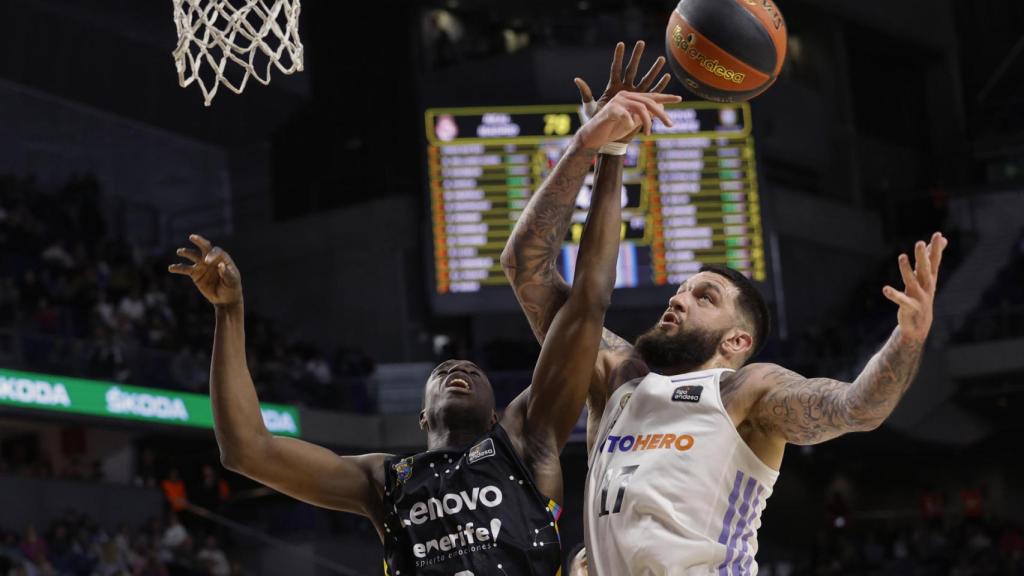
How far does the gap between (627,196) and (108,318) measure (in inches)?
234

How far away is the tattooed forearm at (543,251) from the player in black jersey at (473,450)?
76 mm

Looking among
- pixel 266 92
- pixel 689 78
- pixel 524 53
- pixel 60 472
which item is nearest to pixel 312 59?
pixel 266 92

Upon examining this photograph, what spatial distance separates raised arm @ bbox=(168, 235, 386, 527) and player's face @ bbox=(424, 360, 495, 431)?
0.25 meters

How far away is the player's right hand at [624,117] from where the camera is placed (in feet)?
14.3

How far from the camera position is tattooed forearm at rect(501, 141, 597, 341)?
468 centimetres

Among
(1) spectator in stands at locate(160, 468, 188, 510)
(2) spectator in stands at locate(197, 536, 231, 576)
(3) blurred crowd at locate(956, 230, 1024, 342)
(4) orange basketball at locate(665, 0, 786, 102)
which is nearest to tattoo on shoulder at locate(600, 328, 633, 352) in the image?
(4) orange basketball at locate(665, 0, 786, 102)

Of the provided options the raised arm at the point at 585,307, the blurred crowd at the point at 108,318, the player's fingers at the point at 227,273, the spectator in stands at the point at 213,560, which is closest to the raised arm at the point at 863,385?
the raised arm at the point at 585,307

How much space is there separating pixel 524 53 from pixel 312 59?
4.32 m

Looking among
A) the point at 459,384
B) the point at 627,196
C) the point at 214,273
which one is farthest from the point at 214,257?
the point at 627,196

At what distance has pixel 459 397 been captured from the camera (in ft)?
15.5

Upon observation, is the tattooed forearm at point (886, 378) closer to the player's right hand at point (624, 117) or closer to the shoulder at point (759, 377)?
the shoulder at point (759, 377)

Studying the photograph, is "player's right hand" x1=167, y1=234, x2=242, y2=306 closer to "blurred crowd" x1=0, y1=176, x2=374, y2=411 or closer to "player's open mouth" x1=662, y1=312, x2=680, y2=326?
"player's open mouth" x1=662, y1=312, x2=680, y2=326

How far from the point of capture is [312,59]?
23922mm

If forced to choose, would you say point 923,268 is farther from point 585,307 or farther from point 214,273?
point 214,273
